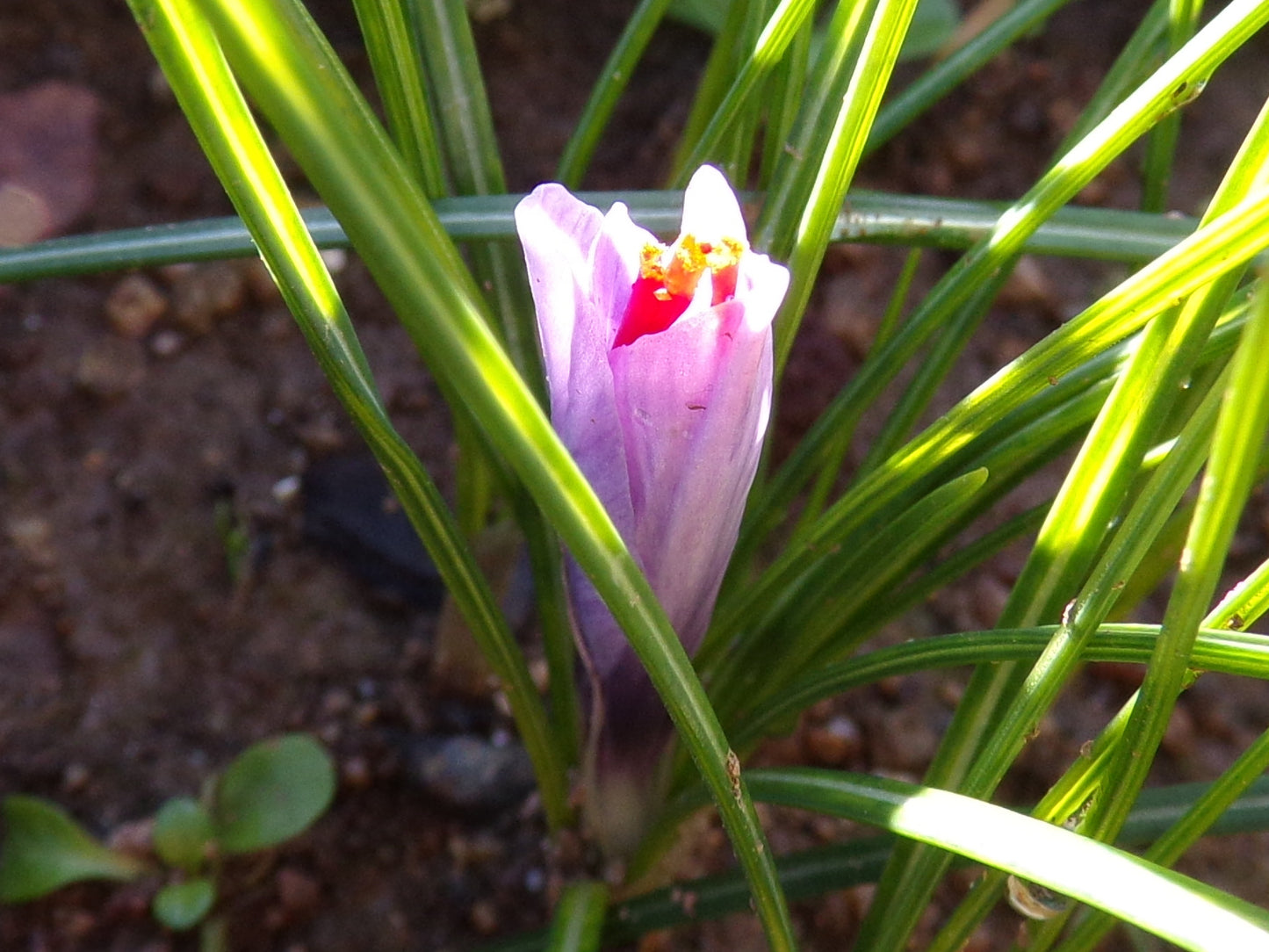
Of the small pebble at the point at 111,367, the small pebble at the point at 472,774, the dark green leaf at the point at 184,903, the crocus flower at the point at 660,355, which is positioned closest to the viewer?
the crocus flower at the point at 660,355

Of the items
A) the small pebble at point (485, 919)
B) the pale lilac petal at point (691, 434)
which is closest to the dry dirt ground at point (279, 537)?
the small pebble at point (485, 919)

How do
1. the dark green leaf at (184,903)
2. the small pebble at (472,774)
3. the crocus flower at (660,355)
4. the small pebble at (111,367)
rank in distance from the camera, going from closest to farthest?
the crocus flower at (660,355) → the dark green leaf at (184,903) → the small pebble at (472,774) → the small pebble at (111,367)

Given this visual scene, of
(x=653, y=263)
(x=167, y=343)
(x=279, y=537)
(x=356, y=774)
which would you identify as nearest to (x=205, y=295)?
(x=167, y=343)

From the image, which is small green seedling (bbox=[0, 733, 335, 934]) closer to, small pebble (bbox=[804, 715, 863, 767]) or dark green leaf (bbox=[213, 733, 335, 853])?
dark green leaf (bbox=[213, 733, 335, 853])

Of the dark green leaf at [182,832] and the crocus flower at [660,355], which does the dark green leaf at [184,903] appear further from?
the crocus flower at [660,355]

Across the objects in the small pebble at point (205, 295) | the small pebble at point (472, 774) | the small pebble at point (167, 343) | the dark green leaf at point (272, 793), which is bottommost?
the dark green leaf at point (272, 793)

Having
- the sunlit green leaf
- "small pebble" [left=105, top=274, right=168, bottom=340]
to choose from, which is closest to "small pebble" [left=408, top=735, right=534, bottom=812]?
the sunlit green leaf

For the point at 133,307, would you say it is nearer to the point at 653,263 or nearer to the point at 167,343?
the point at 167,343

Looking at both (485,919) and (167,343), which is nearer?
(485,919)
